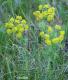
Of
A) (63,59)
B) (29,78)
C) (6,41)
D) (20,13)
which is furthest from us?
(20,13)

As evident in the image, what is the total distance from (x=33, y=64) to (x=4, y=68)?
226 mm

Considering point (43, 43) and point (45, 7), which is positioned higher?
point (45, 7)

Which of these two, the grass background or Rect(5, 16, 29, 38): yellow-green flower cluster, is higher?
Rect(5, 16, 29, 38): yellow-green flower cluster

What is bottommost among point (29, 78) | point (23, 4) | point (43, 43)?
point (29, 78)

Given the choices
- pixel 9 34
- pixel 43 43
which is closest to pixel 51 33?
pixel 43 43

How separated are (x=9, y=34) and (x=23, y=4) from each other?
29.6 inches

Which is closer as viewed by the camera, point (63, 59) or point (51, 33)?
point (63, 59)

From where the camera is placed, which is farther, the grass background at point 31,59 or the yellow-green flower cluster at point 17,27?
the yellow-green flower cluster at point 17,27

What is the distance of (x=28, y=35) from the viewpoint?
2963mm

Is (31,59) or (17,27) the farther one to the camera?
(17,27)

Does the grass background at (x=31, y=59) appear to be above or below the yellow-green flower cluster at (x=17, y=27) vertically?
below

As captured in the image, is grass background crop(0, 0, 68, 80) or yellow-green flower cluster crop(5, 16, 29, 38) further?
yellow-green flower cluster crop(5, 16, 29, 38)

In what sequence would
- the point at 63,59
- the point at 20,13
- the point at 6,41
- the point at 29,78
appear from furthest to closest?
the point at 20,13 → the point at 6,41 → the point at 63,59 → the point at 29,78

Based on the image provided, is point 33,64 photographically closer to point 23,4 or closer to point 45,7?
point 45,7
